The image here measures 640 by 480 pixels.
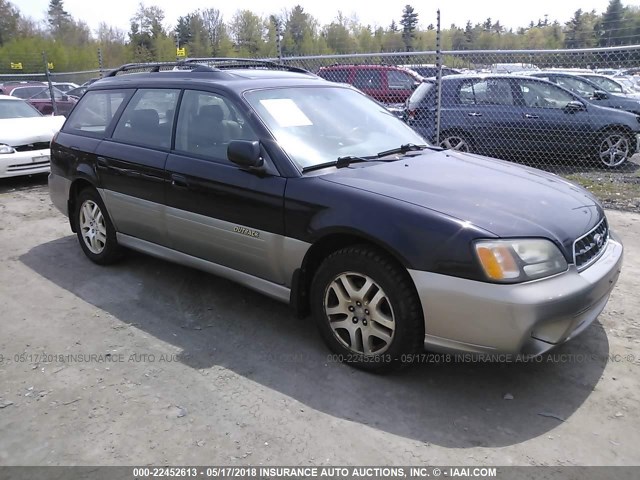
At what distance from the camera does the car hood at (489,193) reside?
2.92 meters

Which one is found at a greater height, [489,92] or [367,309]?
[489,92]

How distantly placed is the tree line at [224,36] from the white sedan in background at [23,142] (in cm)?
1705

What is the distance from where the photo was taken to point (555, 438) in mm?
2678

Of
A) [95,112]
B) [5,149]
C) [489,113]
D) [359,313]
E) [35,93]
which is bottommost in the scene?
[359,313]

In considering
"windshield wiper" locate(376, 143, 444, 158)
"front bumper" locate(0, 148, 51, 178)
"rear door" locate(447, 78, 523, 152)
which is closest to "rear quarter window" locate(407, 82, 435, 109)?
"rear door" locate(447, 78, 523, 152)

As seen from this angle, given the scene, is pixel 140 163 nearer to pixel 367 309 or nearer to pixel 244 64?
pixel 244 64

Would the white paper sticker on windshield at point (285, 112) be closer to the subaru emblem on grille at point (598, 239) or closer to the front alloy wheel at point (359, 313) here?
the front alloy wheel at point (359, 313)

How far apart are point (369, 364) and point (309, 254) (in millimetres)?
737

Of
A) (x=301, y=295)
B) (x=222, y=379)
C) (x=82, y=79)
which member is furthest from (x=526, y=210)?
(x=82, y=79)

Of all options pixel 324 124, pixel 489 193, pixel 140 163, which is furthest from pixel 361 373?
pixel 140 163

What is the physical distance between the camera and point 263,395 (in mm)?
3084

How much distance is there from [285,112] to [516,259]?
1873mm

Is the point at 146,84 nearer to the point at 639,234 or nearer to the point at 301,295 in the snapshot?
the point at 301,295

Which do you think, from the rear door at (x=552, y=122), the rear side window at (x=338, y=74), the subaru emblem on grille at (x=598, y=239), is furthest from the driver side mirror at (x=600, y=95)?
the subaru emblem on grille at (x=598, y=239)
